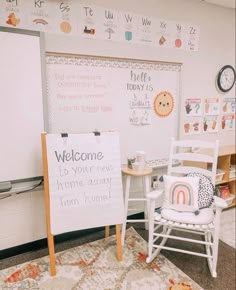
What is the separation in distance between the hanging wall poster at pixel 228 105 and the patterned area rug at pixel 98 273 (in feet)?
6.77

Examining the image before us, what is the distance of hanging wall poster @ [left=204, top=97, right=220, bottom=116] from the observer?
9.85ft

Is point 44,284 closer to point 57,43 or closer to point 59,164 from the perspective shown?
point 59,164

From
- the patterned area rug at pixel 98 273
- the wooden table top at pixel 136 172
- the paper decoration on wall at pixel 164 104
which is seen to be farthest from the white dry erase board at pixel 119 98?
the patterned area rug at pixel 98 273

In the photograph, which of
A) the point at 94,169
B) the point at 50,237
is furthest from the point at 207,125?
the point at 50,237

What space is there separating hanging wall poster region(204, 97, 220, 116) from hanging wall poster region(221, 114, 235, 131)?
16cm

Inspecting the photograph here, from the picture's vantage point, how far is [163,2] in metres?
2.46

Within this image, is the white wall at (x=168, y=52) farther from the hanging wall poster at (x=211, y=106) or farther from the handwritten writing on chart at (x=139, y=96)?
the handwritten writing on chart at (x=139, y=96)

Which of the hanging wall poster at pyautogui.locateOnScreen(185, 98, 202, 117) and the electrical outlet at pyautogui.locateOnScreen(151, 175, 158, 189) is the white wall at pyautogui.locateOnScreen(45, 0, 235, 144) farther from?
the electrical outlet at pyautogui.locateOnScreen(151, 175, 158, 189)

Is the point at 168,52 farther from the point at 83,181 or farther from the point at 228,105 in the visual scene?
the point at 83,181

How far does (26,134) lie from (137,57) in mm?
1305

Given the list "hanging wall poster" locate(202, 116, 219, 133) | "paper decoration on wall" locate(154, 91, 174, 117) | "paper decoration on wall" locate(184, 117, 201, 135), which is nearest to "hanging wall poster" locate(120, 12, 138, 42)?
"paper decoration on wall" locate(154, 91, 174, 117)

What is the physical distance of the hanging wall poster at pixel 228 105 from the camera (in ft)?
10.4

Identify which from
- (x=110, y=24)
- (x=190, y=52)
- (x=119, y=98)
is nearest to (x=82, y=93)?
(x=119, y=98)

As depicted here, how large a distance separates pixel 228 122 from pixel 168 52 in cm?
134
